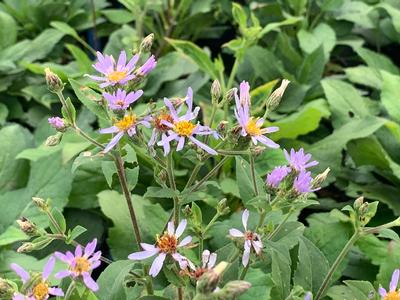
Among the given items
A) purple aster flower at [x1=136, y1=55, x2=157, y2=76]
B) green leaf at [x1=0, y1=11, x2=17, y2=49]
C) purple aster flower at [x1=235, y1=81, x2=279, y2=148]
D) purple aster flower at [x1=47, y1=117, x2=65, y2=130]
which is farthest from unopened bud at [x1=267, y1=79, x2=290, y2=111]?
green leaf at [x1=0, y1=11, x2=17, y2=49]

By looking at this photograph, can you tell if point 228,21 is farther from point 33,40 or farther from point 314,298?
point 314,298

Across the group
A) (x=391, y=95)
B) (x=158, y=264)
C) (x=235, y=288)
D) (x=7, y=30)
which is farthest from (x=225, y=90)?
(x=235, y=288)

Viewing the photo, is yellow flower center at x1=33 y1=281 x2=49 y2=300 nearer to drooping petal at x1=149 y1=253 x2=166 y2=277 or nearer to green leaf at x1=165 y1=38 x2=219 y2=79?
drooping petal at x1=149 y1=253 x2=166 y2=277

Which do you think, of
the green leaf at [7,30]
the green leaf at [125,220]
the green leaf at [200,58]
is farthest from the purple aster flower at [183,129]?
the green leaf at [7,30]

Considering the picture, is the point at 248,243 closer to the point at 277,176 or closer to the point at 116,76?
the point at 277,176

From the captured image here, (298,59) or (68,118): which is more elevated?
(68,118)

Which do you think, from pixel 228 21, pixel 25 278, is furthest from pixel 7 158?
pixel 228 21
